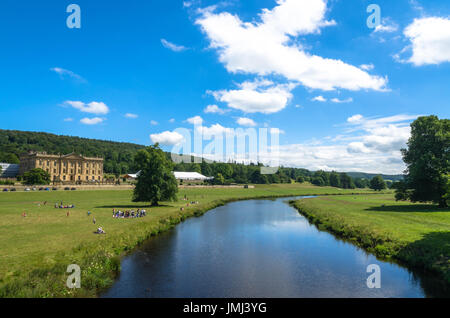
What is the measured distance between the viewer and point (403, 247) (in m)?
27.6

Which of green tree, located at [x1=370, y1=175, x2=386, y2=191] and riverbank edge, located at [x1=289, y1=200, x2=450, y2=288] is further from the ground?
green tree, located at [x1=370, y1=175, x2=386, y2=191]

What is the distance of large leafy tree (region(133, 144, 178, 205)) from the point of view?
194 feet

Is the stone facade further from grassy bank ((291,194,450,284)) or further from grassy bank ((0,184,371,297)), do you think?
grassy bank ((291,194,450,284))

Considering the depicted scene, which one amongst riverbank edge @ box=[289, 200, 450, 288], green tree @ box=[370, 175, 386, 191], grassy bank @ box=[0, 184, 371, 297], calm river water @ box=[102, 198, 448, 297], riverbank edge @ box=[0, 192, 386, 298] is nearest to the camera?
riverbank edge @ box=[0, 192, 386, 298]

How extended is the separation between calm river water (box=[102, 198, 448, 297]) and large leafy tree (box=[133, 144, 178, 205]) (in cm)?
2234

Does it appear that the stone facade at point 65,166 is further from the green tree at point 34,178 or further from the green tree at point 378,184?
the green tree at point 378,184

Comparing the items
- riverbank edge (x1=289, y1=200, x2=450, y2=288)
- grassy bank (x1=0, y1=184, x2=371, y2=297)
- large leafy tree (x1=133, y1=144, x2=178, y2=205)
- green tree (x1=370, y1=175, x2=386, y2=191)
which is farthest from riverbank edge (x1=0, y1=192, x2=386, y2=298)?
green tree (x1=370, y1=175, x2=386, y2=191)

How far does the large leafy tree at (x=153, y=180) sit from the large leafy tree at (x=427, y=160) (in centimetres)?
4943

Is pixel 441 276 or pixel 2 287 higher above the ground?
pixel 2 287

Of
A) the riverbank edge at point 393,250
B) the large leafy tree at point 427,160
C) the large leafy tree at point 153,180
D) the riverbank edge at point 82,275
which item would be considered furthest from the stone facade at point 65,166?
the large leafy tree at point 427,160
